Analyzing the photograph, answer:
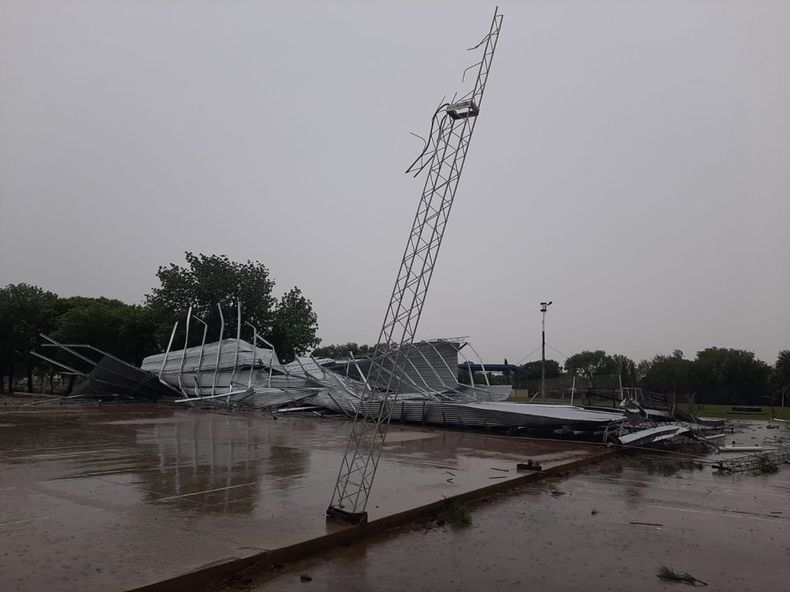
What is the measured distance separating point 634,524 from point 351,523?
422cm

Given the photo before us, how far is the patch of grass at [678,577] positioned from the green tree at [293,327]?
41085 mm

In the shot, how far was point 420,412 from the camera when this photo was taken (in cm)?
2450

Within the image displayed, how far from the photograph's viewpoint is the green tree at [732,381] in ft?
229

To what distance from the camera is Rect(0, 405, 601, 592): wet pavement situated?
5691 millimetres

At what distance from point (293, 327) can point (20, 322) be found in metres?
21.0

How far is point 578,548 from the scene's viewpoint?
7094mm

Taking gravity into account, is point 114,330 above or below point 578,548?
above

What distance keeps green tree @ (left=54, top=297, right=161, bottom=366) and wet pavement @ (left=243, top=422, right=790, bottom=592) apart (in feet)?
142

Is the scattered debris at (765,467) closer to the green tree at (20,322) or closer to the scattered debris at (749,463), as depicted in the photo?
the scattered debris at (749,463)

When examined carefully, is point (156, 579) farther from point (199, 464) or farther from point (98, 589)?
point (199, 464)

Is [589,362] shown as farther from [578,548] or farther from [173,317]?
[578,548]

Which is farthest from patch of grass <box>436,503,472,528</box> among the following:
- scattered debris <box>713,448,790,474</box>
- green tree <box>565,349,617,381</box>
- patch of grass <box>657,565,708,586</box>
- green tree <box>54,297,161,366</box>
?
green tree <box>565,349,617,381</box>

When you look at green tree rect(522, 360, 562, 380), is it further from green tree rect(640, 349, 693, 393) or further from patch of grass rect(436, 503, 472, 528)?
patch of grass rect(436, 503, 472, 528)

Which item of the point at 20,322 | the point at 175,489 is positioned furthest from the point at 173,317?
the point at 175,489
